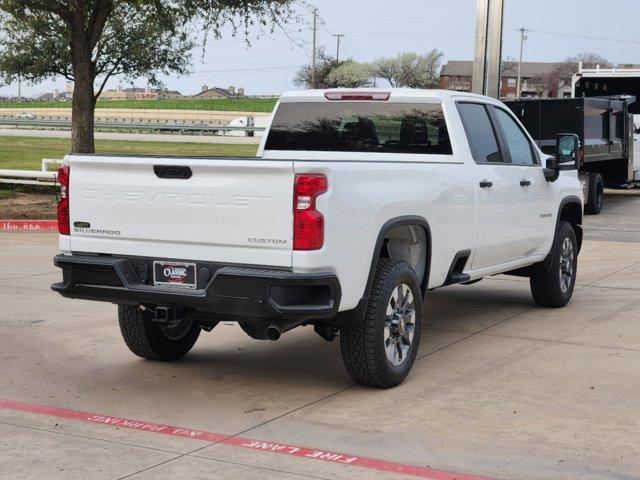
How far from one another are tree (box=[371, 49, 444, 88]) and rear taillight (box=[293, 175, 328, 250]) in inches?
4548

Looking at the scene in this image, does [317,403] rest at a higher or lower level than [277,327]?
lower

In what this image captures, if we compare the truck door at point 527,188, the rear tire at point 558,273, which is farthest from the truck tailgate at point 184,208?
the rear tire at point 558,273

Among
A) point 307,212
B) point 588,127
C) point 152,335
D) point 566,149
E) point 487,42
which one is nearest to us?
point 307,212

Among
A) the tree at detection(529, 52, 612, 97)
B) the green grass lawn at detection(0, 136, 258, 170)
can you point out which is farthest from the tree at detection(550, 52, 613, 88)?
the green grass lawn at detection(0, 136, 258, 170)

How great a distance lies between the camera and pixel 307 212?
592cm

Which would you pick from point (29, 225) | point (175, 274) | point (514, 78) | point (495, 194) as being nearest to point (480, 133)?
point (495, 194)

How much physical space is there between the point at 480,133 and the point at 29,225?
10.7 m

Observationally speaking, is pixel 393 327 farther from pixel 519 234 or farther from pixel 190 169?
pixel 519 234

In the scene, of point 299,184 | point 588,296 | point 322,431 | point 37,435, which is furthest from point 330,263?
point 588,296

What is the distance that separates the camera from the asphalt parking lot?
5.30 metres

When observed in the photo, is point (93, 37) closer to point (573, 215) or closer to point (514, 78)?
point (573, 215)

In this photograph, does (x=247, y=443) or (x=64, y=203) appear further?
(x=64, y=203)

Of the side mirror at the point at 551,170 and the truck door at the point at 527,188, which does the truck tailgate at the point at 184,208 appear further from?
the side mirror at the point at 551,170

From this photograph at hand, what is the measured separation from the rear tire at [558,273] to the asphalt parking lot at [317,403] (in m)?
0.28
